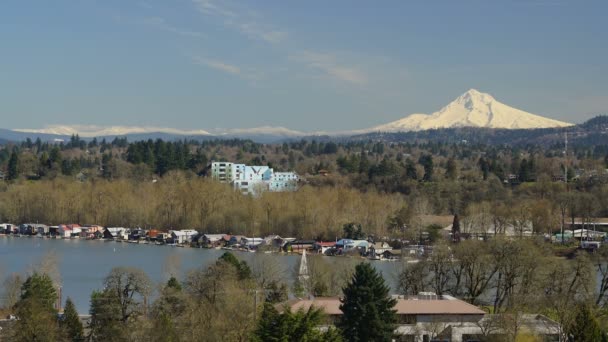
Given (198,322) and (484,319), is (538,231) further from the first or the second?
(198,322)

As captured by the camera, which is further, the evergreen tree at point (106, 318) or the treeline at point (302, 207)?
the treeline at point (302, 207)

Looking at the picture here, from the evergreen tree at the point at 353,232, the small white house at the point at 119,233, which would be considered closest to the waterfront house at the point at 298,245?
the evergreen tree at the point at 353,232

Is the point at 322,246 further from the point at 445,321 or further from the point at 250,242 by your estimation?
the point at 445,321

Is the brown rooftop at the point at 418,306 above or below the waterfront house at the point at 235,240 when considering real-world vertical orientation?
above

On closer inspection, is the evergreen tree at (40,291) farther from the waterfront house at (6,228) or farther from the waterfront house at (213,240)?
the waterfront house at (6,228)

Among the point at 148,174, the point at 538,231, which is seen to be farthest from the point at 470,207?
the point at 148,174

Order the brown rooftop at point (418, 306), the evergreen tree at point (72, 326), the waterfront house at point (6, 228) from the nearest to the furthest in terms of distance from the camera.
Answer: the evergreen tree at point (72, 326) < the brown rooftop at point (418, 306) < the waterfront house at point (6, 228)

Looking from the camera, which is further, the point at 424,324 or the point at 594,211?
the point at 594,211

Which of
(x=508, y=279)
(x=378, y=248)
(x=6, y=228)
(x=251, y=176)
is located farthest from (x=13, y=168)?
(x=508, y=279)
